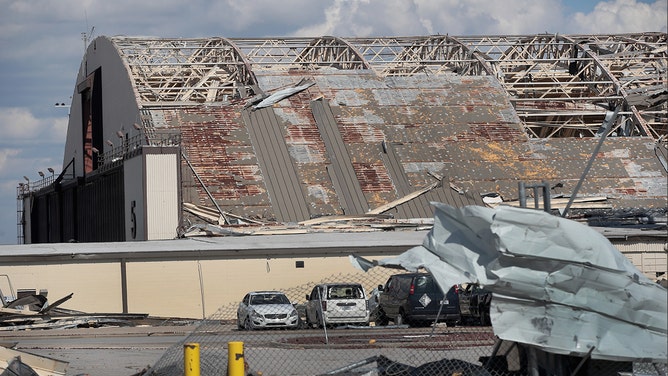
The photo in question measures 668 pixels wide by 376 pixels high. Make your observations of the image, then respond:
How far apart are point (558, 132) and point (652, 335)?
4451cm

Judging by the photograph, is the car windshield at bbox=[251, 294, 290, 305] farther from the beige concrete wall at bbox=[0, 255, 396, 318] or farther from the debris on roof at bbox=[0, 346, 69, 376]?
A: the debris on roof at bbox=[0, 346, 69, 376]

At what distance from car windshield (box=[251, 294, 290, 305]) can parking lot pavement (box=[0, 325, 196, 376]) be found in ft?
6.85

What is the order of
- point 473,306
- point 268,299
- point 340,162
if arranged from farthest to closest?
1. point 340,162
2. point 268,299
3. point 473,306

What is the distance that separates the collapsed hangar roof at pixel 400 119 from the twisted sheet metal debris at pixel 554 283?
32158 millimetres

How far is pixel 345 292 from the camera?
1318 inches

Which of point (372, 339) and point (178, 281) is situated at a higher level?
point (178, 281)

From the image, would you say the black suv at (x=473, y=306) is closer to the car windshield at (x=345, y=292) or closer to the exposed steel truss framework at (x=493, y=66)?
the car windshield at (x=345, y=292)

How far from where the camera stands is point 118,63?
5647 cm

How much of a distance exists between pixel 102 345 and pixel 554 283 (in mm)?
15125

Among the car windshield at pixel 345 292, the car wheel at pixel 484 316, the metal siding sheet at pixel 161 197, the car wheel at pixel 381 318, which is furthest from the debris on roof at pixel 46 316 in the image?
the car wheel at pixel 484 316

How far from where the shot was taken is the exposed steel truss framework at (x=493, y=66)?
56156 mm

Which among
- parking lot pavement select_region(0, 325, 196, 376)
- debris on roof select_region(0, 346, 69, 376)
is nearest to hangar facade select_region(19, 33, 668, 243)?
parking lot pavement select_region(0, 325, 196, 376)

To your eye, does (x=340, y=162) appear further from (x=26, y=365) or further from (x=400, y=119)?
(x=26, y=365)

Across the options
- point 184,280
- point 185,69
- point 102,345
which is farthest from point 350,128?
point 102,345
